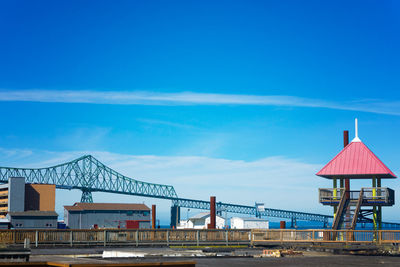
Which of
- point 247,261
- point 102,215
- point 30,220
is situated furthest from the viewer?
point 102,215

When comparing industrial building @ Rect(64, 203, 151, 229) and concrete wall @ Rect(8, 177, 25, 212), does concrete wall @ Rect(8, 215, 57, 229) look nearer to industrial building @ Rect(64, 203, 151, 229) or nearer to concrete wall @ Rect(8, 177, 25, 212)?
concrete wall @ Rect(8, 177, 25, 212)

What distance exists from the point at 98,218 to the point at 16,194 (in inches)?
886

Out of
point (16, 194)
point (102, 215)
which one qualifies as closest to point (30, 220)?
point (16, 194)

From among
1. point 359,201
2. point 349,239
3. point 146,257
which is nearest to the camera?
point 146,257

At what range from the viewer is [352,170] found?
5238cm

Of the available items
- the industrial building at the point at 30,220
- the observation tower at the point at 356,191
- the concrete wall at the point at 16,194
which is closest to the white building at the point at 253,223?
the industrial building at the point at 30,220

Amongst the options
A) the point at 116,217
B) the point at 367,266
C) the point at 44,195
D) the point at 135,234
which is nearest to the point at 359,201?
the point at 135,234

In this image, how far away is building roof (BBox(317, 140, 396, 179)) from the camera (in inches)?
2047

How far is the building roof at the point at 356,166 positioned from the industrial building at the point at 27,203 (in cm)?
8591

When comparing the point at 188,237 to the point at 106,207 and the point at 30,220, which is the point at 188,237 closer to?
the point at 30,220

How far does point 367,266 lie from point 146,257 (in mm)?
11373

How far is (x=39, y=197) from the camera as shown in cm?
15238

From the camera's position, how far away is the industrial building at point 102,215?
147125mm

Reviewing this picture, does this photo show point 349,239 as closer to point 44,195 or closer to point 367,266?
point 367,266
